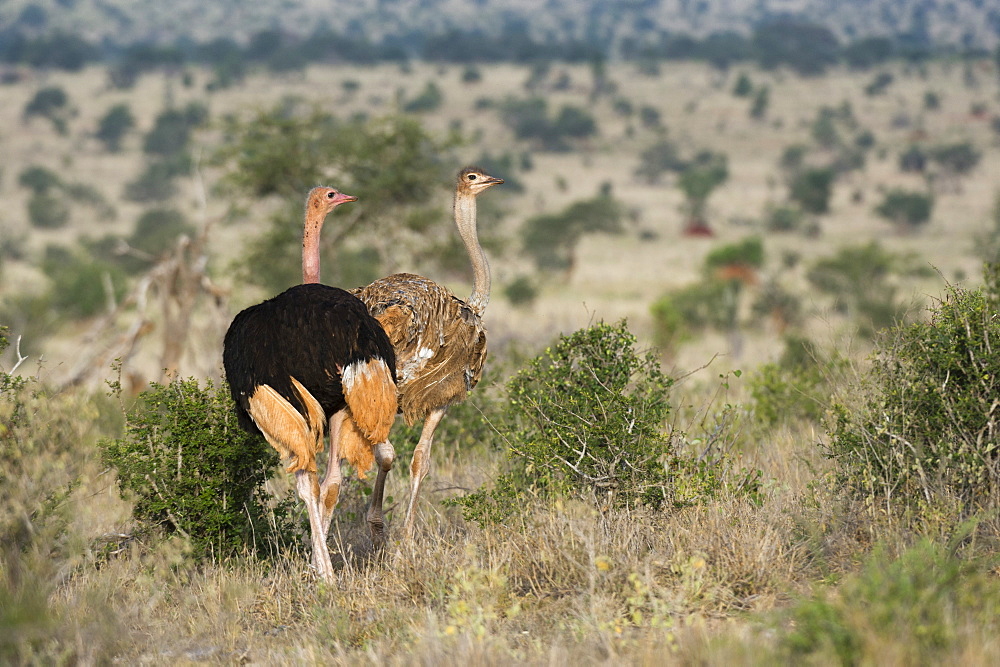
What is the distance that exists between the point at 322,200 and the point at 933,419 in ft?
10.8

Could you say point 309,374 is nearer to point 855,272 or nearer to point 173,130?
point 855,272

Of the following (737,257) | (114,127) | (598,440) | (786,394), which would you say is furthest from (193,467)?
(114,127)

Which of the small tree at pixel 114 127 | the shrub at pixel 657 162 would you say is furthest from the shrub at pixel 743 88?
the small tree at pixel 114 127

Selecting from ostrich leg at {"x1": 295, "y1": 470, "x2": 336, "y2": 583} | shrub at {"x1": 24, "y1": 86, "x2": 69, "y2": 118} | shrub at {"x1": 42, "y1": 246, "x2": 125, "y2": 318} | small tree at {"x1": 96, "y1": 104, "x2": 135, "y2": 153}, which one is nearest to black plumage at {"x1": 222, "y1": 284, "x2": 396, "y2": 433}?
ostrich leg at {"x1": 295, "y1": 470, "x2": 336, "y2": 583}

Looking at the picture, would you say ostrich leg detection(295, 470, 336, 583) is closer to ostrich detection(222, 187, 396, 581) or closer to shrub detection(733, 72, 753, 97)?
ostrich detection(222, 187, 396, 581)

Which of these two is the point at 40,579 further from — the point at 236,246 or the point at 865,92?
the point at 865,92

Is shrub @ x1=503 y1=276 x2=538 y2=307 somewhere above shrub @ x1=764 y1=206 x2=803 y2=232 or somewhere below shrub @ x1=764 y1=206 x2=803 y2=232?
above

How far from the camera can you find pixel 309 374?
15.5 ft

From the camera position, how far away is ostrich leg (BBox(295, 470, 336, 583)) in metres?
4.86

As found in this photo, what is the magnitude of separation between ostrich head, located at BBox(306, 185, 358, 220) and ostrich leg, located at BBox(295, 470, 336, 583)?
165 cm

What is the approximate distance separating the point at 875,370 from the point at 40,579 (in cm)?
380

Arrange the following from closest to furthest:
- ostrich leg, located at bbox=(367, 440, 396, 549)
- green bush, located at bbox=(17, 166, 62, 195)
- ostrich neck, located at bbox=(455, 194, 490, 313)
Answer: ostrich leg, located at bbox=(367, 440, 396, 549), ostrich neck, located at bbox=(455, 194, 490, 313), green bush, located at bbox=(17, 166, 62, 195)

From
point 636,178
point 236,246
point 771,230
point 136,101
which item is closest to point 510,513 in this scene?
point 236,246

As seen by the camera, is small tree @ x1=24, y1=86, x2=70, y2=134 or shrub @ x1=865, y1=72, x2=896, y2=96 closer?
small tree @ x1=24, y1=86, x2=70, y2=134
